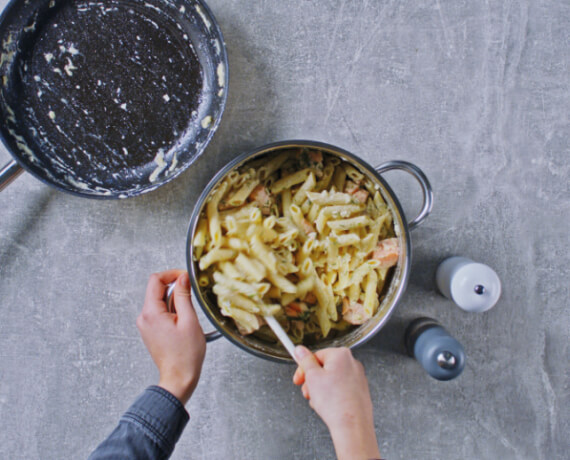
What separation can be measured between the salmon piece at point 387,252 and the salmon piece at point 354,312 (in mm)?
87

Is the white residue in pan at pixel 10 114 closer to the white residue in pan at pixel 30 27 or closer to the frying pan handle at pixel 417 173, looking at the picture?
the white residue in pan at pixel 30 27

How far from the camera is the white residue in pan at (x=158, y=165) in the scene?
97 cm

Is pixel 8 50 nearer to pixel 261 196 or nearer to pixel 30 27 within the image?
pixel 30 27

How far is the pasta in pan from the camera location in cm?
81

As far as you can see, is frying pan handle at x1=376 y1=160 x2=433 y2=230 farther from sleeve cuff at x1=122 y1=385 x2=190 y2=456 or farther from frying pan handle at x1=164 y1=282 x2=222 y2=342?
sleeve cuff at x1=122 y1=385 x2=190 y2=456

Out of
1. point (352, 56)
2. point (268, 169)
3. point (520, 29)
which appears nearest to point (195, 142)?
point (268, 169)

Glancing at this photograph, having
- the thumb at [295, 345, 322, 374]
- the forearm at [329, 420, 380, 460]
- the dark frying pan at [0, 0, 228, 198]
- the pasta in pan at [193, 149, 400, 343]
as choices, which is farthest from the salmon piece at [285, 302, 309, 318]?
the dark frying pan at [0, 0, 228, 198]

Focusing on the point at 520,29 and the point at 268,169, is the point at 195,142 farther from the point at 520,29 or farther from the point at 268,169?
the point at 520,29

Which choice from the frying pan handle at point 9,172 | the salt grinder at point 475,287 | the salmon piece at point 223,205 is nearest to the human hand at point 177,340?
the salmon piece at point 223,205

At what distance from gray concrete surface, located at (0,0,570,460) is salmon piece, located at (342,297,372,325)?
177 millimetres

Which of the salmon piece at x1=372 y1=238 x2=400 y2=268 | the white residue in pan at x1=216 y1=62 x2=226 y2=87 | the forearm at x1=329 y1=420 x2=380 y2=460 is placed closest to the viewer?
the forearm at x1=329 y1=420 x2=380 y2=460

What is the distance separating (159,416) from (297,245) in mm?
386

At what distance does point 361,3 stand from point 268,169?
0.44m

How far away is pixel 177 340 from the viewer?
0.85 m
